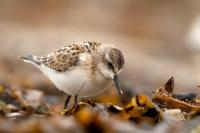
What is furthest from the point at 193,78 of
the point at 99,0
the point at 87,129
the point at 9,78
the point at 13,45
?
the point at 87,129

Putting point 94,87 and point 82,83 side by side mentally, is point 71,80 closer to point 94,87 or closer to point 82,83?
point 82,83

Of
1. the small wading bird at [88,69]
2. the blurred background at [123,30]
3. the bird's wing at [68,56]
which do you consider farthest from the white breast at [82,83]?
the blurred background at [123,30]

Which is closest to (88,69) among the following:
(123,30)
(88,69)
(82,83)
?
(88,69)

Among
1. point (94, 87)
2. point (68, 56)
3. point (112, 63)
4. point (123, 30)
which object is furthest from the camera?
point (123, 30)

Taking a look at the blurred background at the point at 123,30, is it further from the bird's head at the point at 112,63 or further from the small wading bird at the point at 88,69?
the bird's head at the point at 112,63

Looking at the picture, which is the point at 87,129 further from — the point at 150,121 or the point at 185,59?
the point at 185,59

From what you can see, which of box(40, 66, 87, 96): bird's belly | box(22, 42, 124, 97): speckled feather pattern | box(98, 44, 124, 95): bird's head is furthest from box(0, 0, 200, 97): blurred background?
box(98, 44, 124, 95): bird's head
